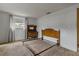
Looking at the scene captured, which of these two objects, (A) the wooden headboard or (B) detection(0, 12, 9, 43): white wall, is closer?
(B) detection(0, 12, 9, 43): white wall

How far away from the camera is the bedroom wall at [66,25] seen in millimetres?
2566

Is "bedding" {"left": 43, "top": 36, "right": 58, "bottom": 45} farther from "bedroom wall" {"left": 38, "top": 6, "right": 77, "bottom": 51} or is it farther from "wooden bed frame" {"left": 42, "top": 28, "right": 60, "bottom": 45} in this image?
"bedroom wall" {"left": 38, "top": 6, "right": 77, "bottom": 51}

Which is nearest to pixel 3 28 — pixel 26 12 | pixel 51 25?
pixel 26 12

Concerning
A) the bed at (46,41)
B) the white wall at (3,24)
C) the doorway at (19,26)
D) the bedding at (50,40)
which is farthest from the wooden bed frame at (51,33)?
the white wall at (3,24)

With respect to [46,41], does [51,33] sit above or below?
above

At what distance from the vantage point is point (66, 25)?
2869 mm

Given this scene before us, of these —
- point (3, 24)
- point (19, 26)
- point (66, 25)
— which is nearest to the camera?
point (19, 26)

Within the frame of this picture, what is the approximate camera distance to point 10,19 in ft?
8.86

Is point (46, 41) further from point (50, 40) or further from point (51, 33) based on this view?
point (51, 33)

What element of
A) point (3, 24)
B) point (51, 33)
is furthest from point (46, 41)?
point (3, 24)

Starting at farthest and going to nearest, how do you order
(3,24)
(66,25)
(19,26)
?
(66,25) < (3,24) < (19,26)

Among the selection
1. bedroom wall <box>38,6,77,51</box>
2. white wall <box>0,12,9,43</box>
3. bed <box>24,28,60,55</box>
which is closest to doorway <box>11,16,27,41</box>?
white wall <box>0,12,9,43</box>

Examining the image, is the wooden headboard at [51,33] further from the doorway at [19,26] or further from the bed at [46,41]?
the doorway at [19,26]

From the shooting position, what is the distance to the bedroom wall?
8.42 ft
